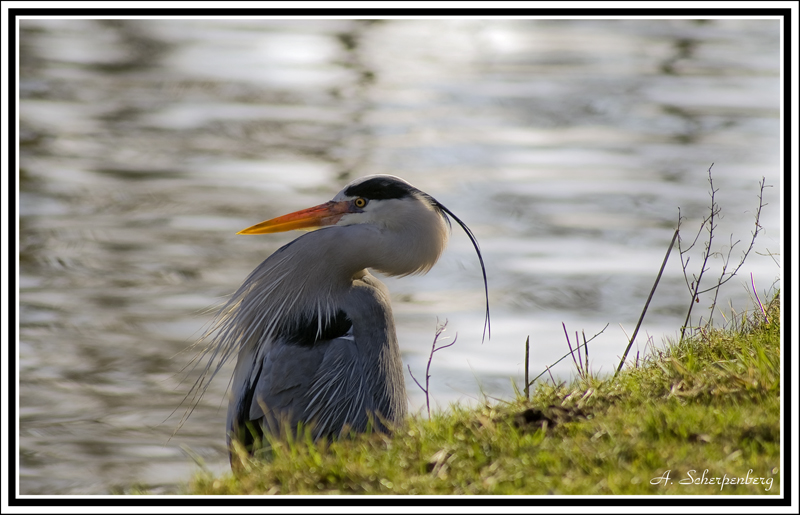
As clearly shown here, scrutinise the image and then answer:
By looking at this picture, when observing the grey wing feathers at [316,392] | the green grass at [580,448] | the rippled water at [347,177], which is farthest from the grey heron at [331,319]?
the rippled water at [347,177]

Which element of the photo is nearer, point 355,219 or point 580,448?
point 580,448

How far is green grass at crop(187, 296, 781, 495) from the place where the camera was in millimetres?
2936

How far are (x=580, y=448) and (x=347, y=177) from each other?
807 centimetres

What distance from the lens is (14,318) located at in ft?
16.5

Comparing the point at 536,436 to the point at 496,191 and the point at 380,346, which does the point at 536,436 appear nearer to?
the point at 380,346

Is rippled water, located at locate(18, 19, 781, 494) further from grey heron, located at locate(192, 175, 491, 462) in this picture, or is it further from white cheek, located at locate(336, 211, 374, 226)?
white cheek, located at locate(336, 211, 374, 226)

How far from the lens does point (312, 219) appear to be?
4.99m

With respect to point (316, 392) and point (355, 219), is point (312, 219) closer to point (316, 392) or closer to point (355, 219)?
point (355, 219)

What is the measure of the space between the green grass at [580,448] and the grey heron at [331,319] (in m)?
0.54

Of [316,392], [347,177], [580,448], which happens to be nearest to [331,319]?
[316,392]

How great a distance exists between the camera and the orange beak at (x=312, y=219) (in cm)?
495

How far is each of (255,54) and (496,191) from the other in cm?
675
